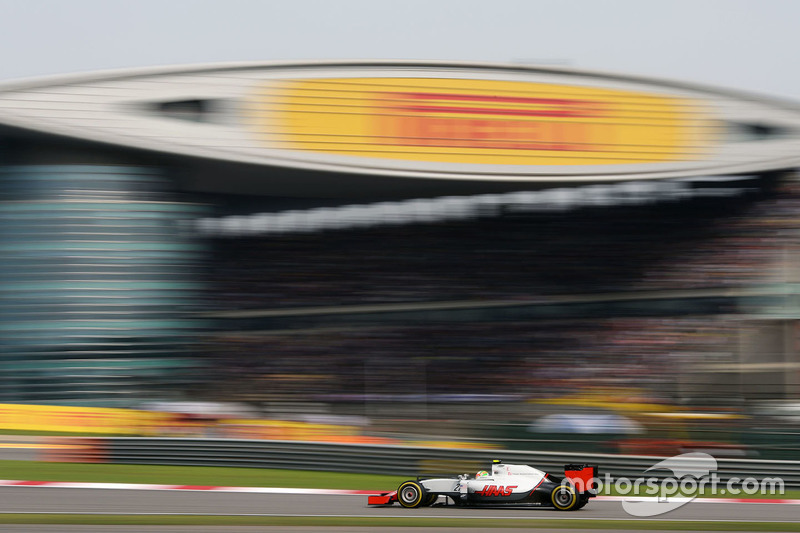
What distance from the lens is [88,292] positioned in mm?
20234

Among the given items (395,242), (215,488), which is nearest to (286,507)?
(215,488)

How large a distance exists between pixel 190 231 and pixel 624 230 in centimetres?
1193

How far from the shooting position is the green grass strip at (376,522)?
287 inches

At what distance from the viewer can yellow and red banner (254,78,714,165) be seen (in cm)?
2158

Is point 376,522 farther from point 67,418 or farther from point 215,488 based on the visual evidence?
point 67,418

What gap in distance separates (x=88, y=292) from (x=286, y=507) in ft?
43.7

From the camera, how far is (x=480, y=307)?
76.2 feet

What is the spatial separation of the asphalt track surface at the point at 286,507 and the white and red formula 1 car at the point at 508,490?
0.34ft

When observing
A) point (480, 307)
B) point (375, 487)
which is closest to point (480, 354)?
point (480, 307)

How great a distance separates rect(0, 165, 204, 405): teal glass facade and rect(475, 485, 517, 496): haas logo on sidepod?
521 inches

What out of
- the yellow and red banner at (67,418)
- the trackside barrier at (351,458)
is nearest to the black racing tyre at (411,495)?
the trackside barrier at (351,458)

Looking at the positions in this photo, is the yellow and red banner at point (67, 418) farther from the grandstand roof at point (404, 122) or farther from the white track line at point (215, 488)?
the grandstand roof at point (404, 122)

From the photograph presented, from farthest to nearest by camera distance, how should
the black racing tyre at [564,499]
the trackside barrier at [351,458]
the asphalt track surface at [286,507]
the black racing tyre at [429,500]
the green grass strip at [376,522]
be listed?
the trackside barrier at [351,458], the black racing tyre at [429,500], the black racing tyre at [564,499], the asphalt track surface at [286,507], the green grass strip at [376,522]

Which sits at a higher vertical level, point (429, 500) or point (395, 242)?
point (395, 242)
